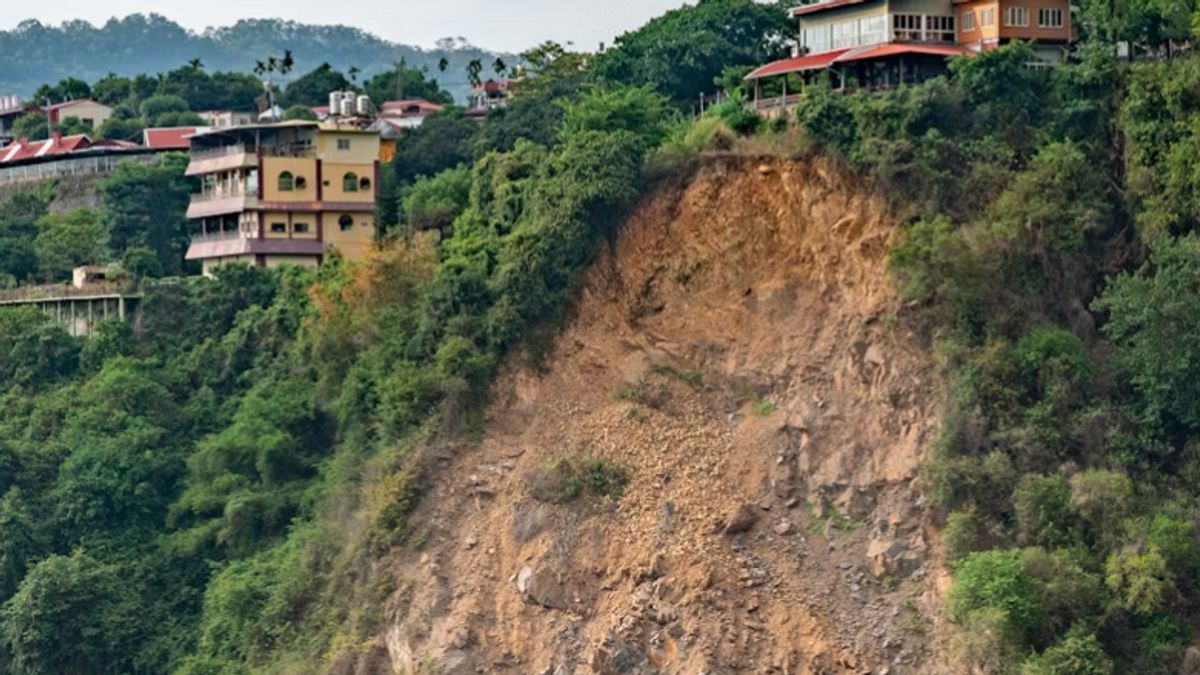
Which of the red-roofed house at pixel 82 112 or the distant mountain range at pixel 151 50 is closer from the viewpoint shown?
the red-roofed house at pixel 82 112

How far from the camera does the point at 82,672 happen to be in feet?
156

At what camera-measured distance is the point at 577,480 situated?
139 feet

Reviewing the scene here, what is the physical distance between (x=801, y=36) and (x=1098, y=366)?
1098cm

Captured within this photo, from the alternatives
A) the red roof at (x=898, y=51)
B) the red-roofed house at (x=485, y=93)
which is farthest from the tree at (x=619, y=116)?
the red-roofed house at (x=485, y=93)

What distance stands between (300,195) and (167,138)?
469 inches

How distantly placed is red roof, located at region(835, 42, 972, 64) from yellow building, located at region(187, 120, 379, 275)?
1589 cm

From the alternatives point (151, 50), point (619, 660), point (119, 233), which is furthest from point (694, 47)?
point (151, 50)

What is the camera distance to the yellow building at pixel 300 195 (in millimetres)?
58406

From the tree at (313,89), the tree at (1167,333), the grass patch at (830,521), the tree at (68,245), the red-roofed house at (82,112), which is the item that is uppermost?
the tree at (313,89)

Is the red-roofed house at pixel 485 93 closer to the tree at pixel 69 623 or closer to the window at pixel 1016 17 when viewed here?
the tree at pixel 69 623

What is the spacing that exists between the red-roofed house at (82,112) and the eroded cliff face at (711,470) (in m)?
36.4

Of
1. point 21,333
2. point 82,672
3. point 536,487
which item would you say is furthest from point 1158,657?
point 21,333

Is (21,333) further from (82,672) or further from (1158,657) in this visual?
(1158,657)

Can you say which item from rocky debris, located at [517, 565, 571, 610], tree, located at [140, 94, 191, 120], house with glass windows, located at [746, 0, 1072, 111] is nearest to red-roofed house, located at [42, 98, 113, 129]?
tree, located at [140, 94, 191, 120]
